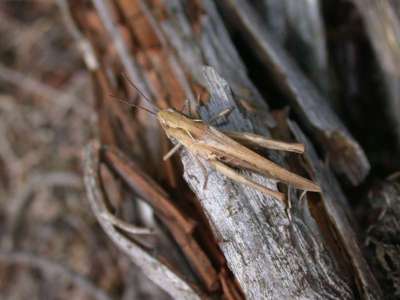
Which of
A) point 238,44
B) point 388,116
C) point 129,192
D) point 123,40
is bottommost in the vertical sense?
point 388,116

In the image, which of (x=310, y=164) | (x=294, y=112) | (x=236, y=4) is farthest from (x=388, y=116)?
(x=236, y=4)

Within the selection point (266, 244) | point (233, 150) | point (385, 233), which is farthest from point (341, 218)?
point (233, 150)

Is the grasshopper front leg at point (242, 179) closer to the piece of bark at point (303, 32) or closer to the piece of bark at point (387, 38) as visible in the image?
the piece of bark at point (303, 32)

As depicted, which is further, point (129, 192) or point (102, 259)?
point (102, 259)

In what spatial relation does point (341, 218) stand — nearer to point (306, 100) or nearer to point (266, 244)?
point (266, 244)

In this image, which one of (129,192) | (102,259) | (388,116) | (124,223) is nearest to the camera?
(124,223)

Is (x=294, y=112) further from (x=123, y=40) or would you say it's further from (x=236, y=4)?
(x=123, y=40)
